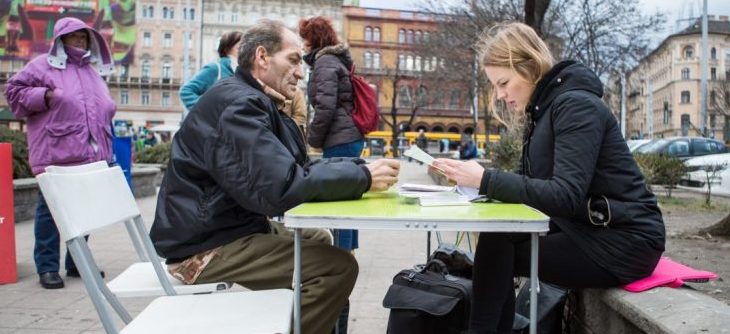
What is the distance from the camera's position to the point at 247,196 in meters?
2.29

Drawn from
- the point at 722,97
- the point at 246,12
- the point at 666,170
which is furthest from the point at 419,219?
the point at 246,12

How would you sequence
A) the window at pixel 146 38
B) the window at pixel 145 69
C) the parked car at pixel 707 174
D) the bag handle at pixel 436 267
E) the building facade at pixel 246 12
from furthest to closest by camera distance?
the window at pixel 145 69 → the window at pixel 146 38 → the building facade at pixel 246 12 → the parked car at pixel 707 174 → the bag handle at pixel 436 267

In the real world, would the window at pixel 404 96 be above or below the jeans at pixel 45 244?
above

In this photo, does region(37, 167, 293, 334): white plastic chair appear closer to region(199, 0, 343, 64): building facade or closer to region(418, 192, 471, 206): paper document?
region(418, 192, 471, 206): paper document

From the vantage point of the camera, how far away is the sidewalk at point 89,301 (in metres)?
3.71

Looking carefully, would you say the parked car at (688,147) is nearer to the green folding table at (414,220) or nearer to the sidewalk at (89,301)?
the sidewalk at (89,301)

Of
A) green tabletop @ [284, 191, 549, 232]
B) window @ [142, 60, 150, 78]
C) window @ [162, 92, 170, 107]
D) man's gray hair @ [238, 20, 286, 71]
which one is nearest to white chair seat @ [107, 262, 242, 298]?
A: green tabletop @ [284, 191, 549, 232]

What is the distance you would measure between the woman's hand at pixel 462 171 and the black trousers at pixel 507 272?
0.31m

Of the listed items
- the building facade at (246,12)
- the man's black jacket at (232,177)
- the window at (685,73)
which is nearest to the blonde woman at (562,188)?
the man's black jacket at (232,177)

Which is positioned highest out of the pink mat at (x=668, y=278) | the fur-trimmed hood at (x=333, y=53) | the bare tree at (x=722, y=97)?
the bare tree at (x=722, y=97)

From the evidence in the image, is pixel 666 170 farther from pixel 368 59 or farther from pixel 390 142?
pixel 368 59

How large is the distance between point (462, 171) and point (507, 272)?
515mm

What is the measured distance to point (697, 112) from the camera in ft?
286

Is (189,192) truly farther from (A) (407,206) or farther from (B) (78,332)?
(B) (78,332)
